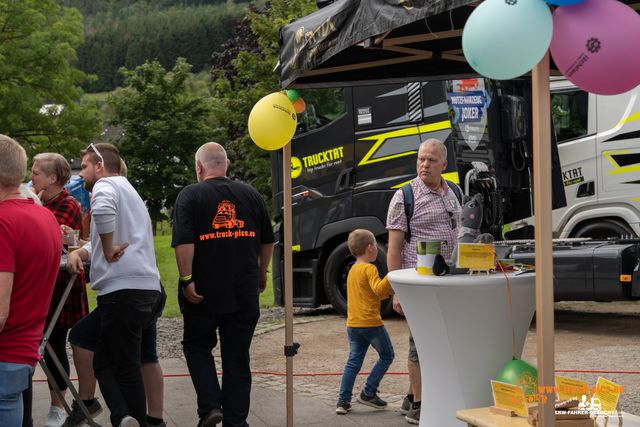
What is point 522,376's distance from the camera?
9.20ft

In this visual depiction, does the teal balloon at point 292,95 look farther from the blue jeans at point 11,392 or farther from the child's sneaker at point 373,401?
the blue jeans at point 11,392

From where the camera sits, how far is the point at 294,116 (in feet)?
13.6

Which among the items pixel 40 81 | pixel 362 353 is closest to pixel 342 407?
pixel 362 353

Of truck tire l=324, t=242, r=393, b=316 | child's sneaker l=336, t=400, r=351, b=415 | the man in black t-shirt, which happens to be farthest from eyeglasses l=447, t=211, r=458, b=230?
truck tire l=324, t=242, r=393, b=316

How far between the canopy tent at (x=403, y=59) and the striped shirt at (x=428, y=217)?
72 centimetres

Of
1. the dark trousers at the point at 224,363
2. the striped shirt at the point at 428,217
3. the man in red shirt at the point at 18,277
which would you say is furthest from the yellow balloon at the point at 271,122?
the man in red shirt at the point at 18,277

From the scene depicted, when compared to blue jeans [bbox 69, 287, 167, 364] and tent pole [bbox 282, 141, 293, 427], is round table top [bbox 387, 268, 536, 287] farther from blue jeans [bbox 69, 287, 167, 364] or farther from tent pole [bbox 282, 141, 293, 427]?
blue jeans [bbox 69, 287, 167, 364]

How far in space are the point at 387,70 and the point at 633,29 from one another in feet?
8.73

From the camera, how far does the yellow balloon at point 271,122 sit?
3967mm

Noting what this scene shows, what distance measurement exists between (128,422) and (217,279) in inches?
36.0

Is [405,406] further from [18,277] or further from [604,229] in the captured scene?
[604,229]

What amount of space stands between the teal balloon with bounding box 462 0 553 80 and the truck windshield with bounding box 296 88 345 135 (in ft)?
19.8

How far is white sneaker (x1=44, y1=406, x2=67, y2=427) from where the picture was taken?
4.10m


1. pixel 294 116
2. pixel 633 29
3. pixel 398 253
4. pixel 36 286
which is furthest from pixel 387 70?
pixel 36 286
